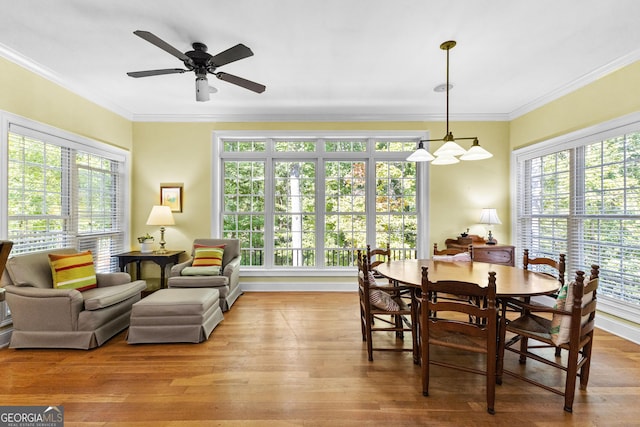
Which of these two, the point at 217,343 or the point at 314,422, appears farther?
the point at 217,343

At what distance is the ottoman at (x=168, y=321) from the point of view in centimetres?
283

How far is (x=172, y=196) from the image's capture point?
15.3ft

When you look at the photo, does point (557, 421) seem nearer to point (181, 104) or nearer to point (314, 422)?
point (314, 422)

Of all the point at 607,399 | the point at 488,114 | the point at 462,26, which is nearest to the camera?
the point at 607,399

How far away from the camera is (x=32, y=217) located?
3.17 meters

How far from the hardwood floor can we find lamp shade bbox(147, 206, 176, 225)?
1700 mm

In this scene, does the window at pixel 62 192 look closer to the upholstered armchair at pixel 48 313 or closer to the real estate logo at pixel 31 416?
the upholstered armchair at pixel 48 313

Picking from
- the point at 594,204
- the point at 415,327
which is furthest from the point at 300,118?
the point at 594,204

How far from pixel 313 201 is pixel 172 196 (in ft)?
7.37

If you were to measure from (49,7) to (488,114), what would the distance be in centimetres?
527

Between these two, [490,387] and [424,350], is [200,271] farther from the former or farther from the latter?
[490,387]

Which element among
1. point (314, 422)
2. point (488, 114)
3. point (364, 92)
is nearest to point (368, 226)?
point (364, 92)

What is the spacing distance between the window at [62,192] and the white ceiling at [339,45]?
2.37 ft

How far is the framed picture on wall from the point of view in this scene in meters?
4.66
